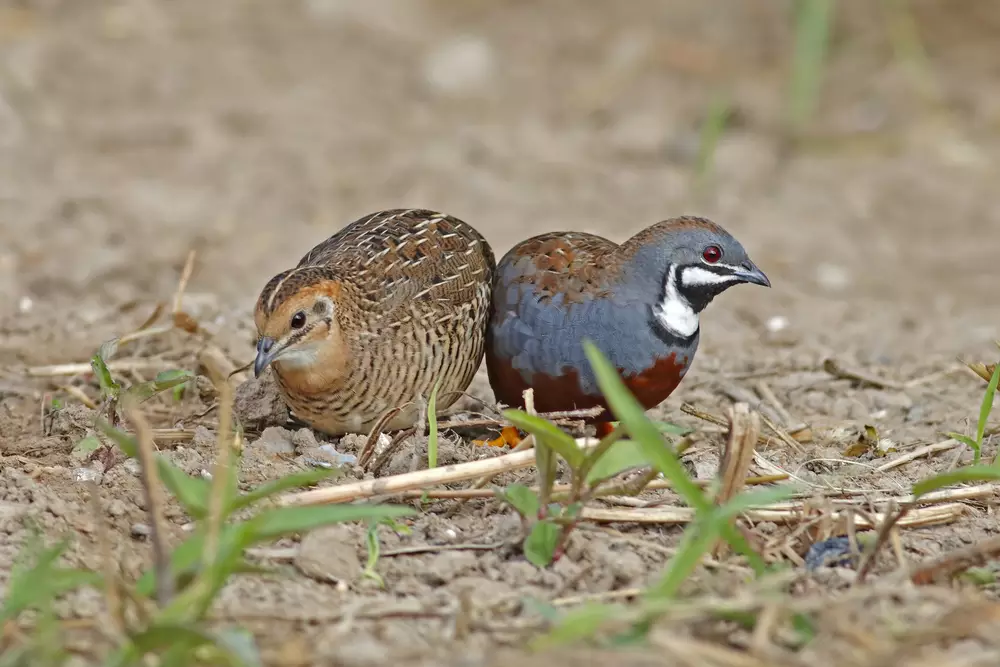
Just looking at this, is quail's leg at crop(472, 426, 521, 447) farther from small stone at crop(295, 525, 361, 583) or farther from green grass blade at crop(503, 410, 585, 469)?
green grass blade at crop(503, 410, 585, 469)

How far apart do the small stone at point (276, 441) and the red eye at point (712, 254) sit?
1526mm

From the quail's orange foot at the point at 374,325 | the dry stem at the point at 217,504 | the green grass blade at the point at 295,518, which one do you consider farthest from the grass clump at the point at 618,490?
the quail's orange foot at the point at 374,325

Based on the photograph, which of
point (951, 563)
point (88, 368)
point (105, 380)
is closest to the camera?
point (951, 563)

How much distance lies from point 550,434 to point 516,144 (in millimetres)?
6247

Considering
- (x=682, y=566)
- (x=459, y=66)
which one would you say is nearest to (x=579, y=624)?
(x=682, y=566)

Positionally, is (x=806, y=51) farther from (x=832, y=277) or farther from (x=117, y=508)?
(x=117, y=508)

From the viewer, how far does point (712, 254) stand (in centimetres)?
455

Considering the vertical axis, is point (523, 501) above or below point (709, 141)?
below

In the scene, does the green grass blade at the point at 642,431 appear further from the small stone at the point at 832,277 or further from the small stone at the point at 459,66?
the small stone at the point at 459,66

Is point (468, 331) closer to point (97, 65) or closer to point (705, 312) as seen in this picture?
point (705, 312)

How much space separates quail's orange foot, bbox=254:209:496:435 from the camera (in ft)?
13.8

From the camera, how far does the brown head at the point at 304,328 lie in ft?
13.6

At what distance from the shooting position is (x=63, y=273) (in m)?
6.62

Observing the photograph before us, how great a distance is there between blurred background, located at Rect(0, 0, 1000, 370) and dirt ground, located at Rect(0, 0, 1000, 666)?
25mm
